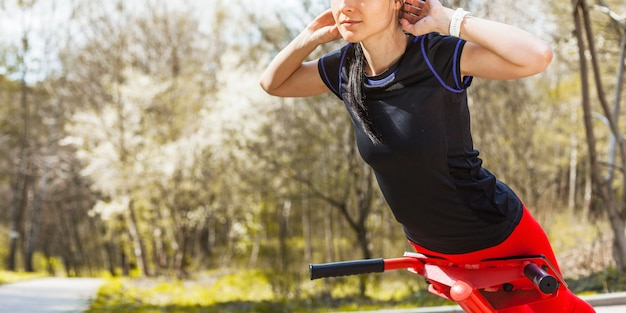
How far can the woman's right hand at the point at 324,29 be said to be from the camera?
186 cm

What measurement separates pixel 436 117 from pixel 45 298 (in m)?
10.9

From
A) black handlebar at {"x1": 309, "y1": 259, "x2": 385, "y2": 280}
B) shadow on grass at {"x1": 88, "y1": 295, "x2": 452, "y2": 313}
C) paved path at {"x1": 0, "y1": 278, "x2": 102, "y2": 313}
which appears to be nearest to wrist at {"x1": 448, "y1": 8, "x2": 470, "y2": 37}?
black handlebar at {"x1": 309, "y1": 259, "x2": 385, "y2": 280}

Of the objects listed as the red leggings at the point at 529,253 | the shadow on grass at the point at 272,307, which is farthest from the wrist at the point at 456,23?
the shadow on grass at the point at 272,307

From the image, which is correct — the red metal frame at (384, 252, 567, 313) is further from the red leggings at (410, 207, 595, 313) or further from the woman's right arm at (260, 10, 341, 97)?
the woman's right arm at (260, 10, 341, 97)

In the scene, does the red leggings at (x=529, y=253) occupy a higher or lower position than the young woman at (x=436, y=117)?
lower

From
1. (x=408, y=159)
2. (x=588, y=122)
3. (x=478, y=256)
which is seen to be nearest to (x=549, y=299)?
(x=478, y=256)

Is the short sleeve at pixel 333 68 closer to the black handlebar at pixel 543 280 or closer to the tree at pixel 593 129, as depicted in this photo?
the black handlebar at pixel 543 280

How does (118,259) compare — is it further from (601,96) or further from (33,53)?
(601,96)

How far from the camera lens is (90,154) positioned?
1808 centimetres

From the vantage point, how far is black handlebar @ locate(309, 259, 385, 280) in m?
1.79

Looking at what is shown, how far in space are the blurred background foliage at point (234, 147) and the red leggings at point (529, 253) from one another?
455 cm

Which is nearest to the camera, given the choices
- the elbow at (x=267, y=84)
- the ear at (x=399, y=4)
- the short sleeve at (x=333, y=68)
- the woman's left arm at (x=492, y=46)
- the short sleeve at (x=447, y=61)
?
the woman's left arm at (x=492, y=46)

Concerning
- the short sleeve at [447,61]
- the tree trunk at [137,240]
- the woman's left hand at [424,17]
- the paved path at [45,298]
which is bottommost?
the paved path at [45,298]

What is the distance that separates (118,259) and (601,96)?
3568cm
